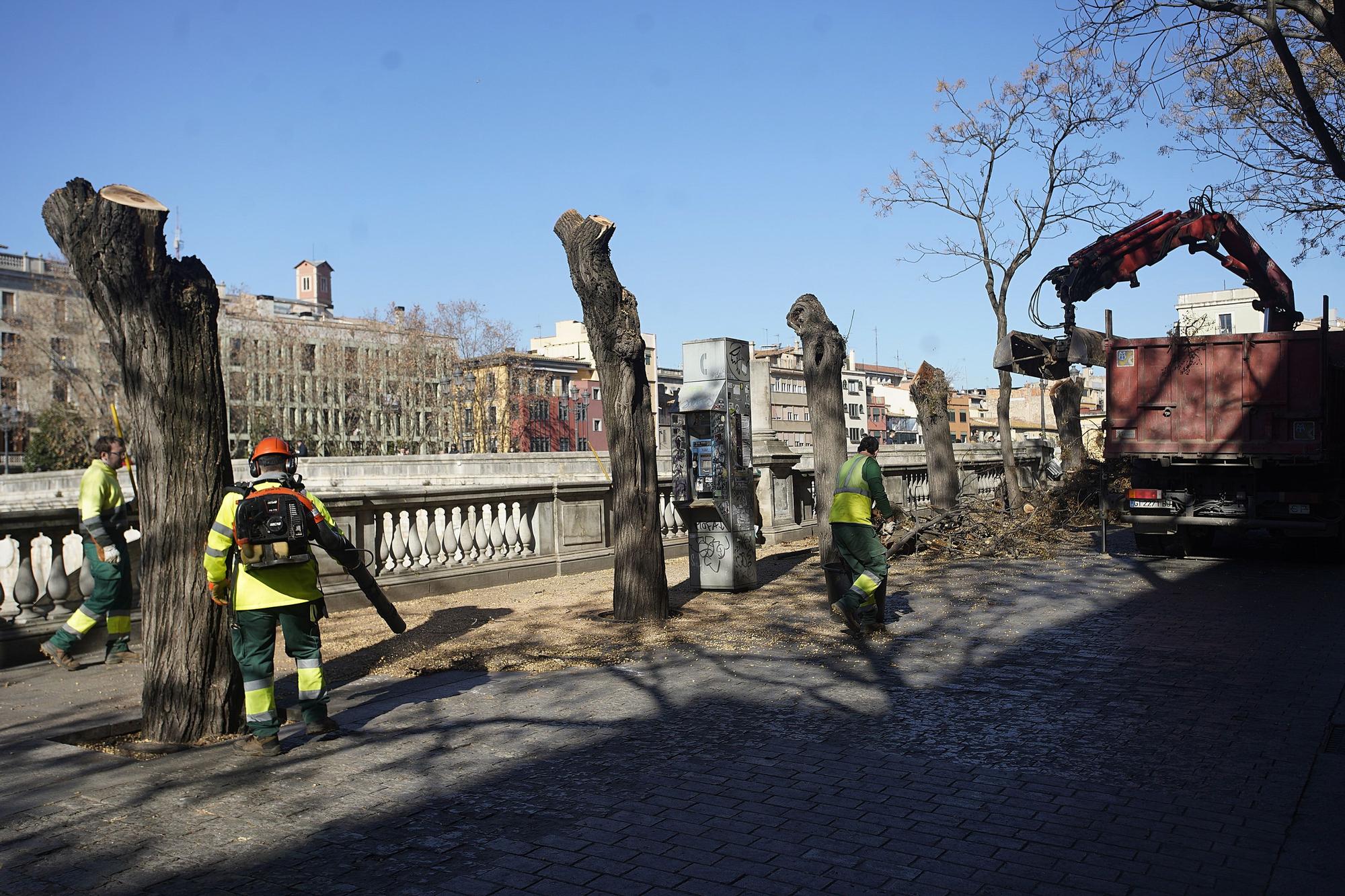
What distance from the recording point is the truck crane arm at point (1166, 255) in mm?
17219

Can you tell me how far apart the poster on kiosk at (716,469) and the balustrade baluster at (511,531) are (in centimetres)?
252

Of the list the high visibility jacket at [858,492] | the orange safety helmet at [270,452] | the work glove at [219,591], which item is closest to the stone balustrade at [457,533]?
the work glove at [219,591]

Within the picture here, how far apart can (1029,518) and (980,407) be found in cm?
12697

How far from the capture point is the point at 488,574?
44.8 ft

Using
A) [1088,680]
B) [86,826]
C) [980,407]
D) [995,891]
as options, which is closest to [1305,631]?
[1088,680]

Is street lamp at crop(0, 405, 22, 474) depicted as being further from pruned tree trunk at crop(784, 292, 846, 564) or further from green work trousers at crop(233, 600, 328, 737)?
green work trousers at crop(233, 600, 328, 737)

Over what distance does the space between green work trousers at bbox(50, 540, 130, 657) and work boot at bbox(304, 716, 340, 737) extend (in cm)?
359

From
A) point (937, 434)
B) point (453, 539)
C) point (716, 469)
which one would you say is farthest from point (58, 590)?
point (937, 434)

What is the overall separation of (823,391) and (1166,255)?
22.2 feet

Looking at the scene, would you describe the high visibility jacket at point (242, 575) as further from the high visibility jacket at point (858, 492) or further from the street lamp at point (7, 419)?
the street lamp at point (7, 419)

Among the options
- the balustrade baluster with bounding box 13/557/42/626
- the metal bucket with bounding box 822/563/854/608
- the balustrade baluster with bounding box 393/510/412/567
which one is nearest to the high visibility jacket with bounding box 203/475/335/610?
the balustrade baluster with bounding box 13/557/42/626

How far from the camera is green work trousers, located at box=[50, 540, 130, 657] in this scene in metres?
8.90

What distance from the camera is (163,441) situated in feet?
21.3

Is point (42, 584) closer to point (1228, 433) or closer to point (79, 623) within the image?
point (79, 623)
